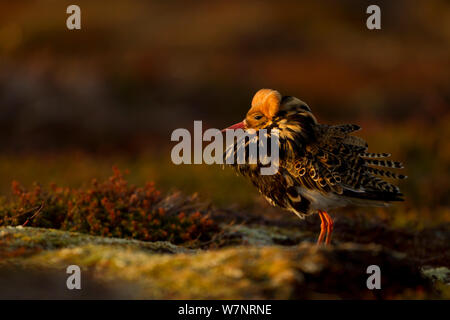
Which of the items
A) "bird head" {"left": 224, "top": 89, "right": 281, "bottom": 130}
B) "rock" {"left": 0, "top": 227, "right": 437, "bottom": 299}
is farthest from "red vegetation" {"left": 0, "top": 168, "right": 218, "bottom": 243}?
"rock" {"left": 0, "top": 227, "right": 437, "bottom": 299}

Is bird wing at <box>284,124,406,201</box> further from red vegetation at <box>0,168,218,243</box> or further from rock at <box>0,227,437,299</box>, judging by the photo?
red vegetation at <box>0,168,218,243</box>

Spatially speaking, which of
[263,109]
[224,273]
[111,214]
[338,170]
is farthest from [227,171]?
[224,273]

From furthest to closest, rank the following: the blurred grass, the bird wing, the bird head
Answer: the blurred grass < the bird head < the bird wing

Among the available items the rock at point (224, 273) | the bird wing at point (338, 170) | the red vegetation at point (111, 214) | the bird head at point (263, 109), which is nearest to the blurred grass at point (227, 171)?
the red vegetation at point (111, 214)

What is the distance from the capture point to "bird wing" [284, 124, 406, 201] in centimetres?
541

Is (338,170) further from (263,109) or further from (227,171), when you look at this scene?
(227,171)

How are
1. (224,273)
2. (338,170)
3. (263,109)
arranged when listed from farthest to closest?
(263,109), (338,170), (224,273)

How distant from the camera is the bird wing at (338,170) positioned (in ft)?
17.7

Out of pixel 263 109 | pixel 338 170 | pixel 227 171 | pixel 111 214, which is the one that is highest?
pixel 263 109

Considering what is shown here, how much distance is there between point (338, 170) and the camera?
217 inches

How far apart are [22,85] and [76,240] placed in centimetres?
1614

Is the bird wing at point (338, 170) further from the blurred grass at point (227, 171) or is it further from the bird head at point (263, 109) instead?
the blurred grass at point (227, 171)

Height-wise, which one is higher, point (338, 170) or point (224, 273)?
point (338, 170)

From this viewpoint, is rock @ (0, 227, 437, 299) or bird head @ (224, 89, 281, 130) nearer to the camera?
rock @ (0, 227, 437, 299)
